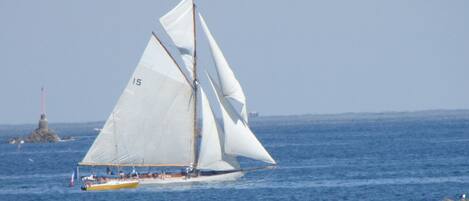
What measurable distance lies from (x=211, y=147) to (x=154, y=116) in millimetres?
4122

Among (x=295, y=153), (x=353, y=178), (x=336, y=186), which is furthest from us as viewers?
(x=295, y=153)

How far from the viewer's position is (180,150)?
80625mm

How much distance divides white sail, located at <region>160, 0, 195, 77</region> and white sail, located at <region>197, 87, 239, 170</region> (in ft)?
9.29

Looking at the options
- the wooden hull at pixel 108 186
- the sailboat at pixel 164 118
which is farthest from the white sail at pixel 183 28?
the wooden hull at pixel 108 186

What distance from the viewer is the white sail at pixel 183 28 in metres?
80.3

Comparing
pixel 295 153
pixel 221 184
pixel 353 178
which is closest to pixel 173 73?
pixel 221 184

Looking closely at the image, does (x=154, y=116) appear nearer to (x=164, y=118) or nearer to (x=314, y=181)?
(x=164, y=118)

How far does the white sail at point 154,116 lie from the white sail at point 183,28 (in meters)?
1.02

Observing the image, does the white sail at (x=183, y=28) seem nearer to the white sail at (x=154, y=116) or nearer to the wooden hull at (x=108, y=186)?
the white sail at (x=154, y=116)

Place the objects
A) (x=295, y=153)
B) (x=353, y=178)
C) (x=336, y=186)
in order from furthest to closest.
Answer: (x=295, y=153)
(x=353, y=178)
(x=336, y=186)

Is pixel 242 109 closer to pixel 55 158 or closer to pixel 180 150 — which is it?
pixel 180 150

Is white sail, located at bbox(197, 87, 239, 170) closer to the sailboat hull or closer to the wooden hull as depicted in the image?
the sailboat hull

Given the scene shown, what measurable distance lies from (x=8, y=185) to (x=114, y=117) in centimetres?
1213

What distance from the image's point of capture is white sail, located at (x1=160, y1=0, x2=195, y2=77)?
80.3m
